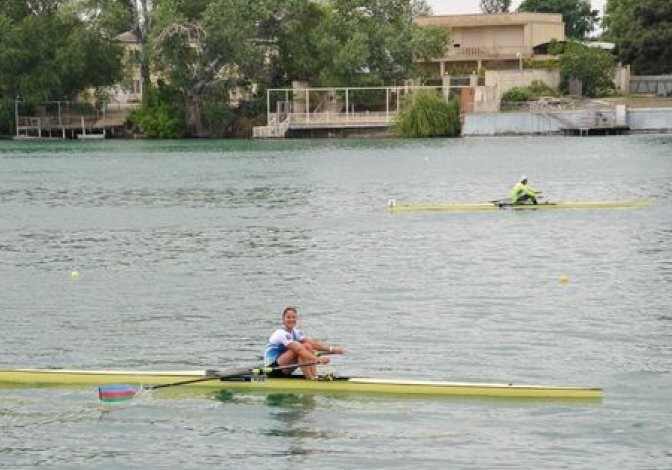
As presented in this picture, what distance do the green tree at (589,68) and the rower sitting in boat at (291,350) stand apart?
99468 mm

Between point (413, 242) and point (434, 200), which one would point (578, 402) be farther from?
point (434, 200)

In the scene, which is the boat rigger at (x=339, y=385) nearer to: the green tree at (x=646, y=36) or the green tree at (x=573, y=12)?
the green tree at (x=646, y=36)

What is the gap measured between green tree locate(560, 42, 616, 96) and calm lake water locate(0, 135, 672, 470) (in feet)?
165

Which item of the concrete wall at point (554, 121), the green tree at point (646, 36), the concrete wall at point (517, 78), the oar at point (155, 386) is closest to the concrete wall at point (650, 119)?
the concrete wall at point (554, 121)

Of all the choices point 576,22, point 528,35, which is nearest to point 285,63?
point 528,35

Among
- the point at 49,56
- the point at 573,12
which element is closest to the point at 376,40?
the point at 49,56

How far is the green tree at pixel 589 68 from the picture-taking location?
393ft

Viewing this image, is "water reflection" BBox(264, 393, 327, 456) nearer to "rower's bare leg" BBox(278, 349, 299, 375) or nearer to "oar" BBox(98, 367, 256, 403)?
"rower's bare leg" BBox(278, 349, 299, 375)

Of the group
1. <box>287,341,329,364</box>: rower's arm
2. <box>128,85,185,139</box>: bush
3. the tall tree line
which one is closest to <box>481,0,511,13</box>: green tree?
the tall tree line

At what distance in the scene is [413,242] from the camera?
153 ft

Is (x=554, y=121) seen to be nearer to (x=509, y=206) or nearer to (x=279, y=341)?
(x=509, y=206)

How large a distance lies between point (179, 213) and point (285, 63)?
2866 inches

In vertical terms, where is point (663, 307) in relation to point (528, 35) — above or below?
→ below

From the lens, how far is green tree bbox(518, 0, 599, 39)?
17088 cm
